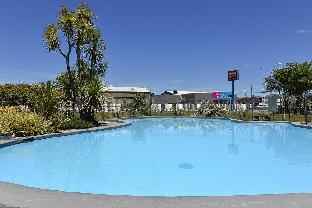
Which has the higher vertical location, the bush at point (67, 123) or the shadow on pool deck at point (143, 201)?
the bush at point (67, 123)

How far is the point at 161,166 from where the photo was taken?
1308 cm

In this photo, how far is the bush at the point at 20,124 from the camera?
18.3m

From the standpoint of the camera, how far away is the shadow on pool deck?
263 inches

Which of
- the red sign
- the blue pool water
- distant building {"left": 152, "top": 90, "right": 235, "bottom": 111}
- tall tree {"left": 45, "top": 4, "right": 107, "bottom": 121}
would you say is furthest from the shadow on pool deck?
the red sign


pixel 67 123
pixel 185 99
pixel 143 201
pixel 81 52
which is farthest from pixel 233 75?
pixel 143 201

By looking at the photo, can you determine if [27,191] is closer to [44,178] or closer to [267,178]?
[44,178]

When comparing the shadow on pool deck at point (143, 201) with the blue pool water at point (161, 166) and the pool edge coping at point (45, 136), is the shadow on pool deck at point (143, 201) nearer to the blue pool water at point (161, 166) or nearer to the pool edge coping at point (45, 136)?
the blue pool water at point (161, 166)

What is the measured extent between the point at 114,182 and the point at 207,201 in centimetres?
396

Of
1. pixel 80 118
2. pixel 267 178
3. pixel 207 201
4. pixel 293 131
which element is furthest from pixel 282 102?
pixel 207 201

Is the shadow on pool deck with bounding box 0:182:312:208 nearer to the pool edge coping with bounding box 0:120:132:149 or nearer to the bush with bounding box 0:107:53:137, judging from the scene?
the pool edge coping with bounding box 0:120:132:149

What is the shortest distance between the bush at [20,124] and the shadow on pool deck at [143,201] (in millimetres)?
11278

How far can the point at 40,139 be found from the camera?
19031mm

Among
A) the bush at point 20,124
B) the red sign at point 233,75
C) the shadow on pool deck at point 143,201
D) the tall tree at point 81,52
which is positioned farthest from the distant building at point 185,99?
the shadow on pool deck at point 143,201

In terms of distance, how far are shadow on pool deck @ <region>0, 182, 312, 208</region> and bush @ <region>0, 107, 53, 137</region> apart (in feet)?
37.0
